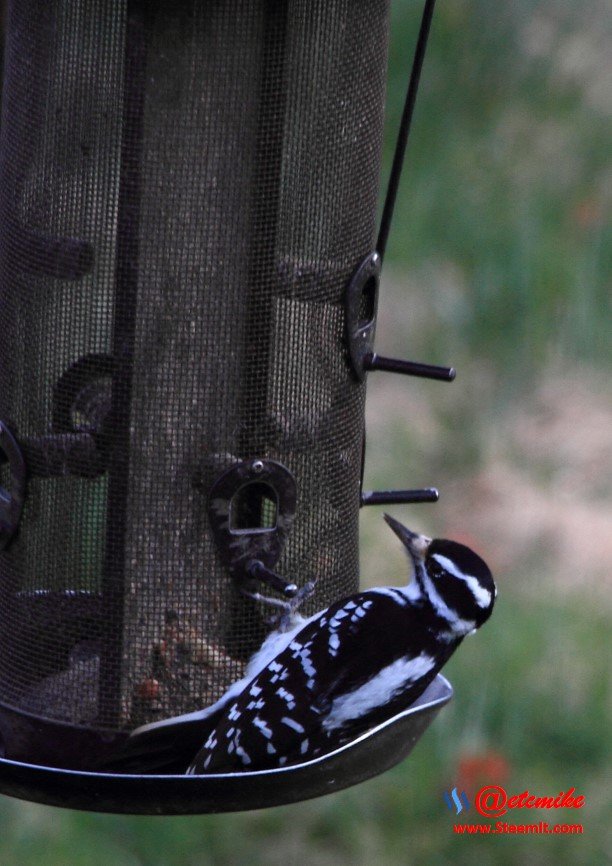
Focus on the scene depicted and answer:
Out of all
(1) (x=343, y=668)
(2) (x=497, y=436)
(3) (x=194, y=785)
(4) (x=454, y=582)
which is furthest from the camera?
(2) (x=497, y=436)

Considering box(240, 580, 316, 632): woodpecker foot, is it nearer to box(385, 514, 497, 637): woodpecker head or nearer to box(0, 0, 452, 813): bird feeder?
box(0, 0, 452, 813): bird feeder

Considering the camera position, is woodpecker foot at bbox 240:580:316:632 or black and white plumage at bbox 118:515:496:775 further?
woodpecker foot at bbox 240:580:316:632

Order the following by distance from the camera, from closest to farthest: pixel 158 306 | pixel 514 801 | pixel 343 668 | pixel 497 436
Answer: pixel 158 306 → pixel 343 668 → pixel 514 801 → pixel 497 436

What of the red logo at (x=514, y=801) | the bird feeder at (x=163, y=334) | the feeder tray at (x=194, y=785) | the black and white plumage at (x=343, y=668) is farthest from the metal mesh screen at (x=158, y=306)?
the red logo at (x=514, y=801)

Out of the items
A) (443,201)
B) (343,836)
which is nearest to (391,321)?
(443,201)

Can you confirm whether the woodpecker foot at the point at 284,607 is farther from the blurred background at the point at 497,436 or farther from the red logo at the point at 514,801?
the blurred background at the point at 497,436

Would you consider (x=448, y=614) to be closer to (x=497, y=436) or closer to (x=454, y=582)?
(x=454, y=582)

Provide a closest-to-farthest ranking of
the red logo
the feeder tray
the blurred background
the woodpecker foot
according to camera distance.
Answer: the feeder tray < the woodpecker foot < the red logo < the blurred background

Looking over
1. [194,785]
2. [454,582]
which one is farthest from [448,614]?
[194,785]

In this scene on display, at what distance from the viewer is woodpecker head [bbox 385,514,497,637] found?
3336 millimetres

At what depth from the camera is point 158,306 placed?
3.12 m

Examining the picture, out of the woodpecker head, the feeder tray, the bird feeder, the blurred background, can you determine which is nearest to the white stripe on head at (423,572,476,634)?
the woodpecker head

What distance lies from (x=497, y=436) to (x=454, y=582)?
11.7 feet

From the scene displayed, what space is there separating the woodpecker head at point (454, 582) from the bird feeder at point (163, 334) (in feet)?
0.59
